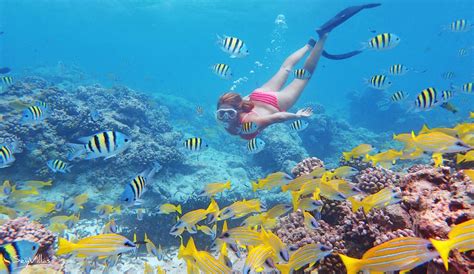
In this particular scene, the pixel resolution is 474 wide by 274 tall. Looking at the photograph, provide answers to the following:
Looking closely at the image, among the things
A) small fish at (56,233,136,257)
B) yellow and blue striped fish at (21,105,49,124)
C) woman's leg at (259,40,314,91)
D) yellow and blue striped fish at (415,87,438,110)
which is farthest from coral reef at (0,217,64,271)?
yellow and blue striped fish at (415,87,438,110)

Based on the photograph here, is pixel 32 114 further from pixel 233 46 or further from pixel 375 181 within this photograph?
pixel 375 181

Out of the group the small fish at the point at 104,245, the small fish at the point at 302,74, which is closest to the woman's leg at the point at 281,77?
the small fish at the point at 302,74

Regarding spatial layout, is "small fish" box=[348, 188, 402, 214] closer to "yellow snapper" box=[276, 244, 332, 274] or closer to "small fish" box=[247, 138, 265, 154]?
"yellow snapper" box=[276, 244, 332, 274]

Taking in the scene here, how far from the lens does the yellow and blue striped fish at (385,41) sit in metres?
8.38

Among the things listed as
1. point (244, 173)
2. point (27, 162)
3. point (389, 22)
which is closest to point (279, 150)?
point (244, 173)

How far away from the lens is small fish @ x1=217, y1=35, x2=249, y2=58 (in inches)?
336

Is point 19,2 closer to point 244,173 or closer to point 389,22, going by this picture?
point 244,173

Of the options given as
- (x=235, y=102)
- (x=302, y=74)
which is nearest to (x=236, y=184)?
(x=235, y=102)

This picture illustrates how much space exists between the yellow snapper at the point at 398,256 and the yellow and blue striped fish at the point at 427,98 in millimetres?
5854

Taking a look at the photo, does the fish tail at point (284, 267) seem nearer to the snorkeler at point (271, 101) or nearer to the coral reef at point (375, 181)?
the coral reef at point (375, 181)

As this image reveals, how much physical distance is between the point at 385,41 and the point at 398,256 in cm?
797

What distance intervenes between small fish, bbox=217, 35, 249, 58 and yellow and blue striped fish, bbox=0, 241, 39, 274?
7079mm

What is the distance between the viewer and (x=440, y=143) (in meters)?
3.80

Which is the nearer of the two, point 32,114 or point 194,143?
point 194,143
